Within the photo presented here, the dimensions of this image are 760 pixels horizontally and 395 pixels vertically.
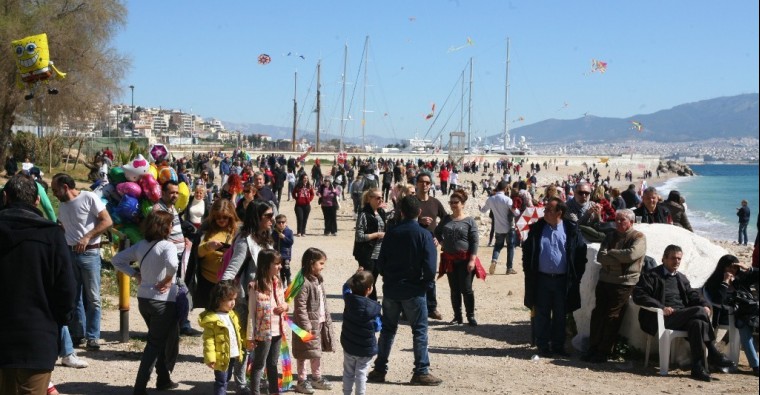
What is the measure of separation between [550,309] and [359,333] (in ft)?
10.2

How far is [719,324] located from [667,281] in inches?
25.6

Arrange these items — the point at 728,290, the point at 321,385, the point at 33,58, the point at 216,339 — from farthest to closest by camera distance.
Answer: the point at 33,58, the point at 728,290, the point at 321,385, the point at 216,339

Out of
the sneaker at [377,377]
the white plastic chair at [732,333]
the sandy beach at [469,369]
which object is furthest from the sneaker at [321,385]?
the white plastic chair at [732,333]

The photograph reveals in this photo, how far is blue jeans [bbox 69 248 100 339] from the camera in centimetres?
838

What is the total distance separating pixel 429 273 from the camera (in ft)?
25.8

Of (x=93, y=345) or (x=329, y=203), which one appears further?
(x=329, y=203)

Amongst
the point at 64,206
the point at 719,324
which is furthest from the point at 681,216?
the point at 64,206

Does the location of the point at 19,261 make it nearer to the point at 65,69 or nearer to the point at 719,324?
the point at 719,324

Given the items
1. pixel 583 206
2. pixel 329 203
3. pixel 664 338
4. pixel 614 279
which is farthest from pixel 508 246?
pixel 664 338

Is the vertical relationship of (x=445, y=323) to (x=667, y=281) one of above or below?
below

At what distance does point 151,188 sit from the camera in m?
8.89

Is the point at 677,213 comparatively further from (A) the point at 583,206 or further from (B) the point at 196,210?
(B) the point at 196,210

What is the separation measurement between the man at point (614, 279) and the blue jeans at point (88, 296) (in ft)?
16.1

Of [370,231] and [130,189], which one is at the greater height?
[130,189]
